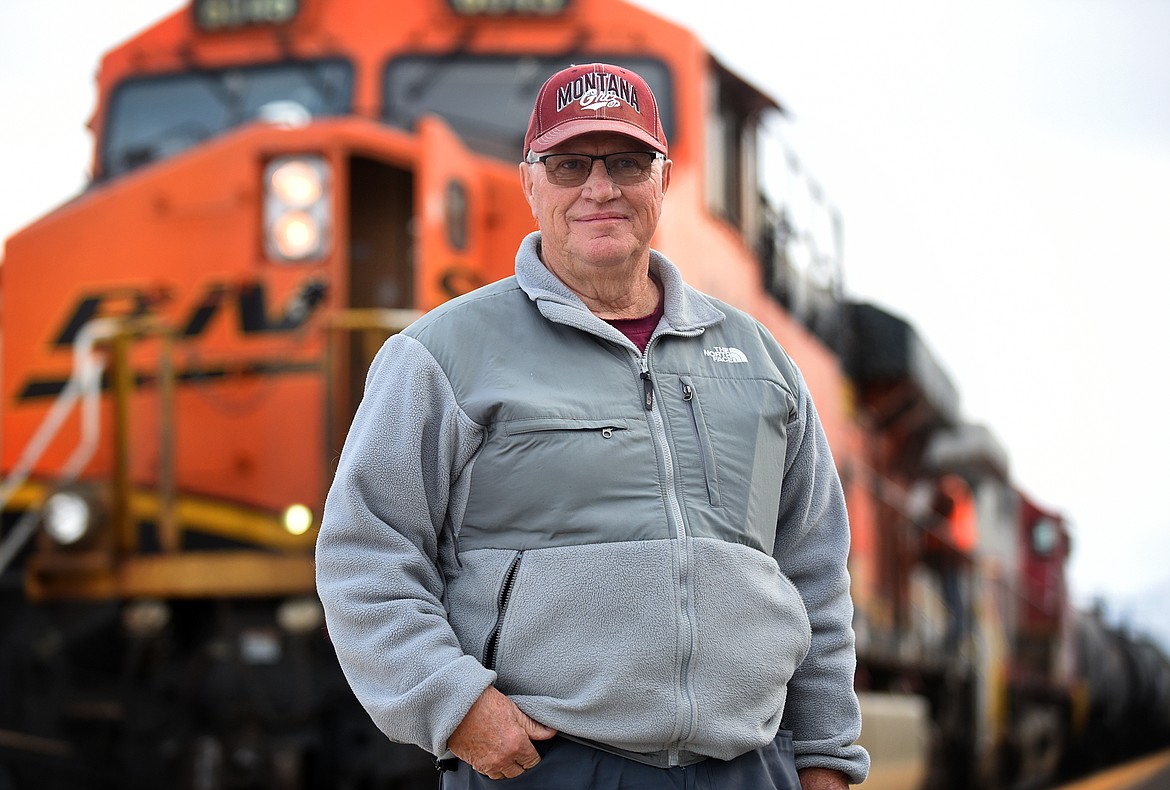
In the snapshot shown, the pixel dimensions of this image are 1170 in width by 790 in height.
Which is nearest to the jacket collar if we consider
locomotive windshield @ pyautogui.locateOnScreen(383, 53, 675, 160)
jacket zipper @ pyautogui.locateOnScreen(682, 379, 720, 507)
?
jacket zipper @ pyautogui.locateOnScreen(682, 379, 720, 507)

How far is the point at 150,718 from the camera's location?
17.4 ft

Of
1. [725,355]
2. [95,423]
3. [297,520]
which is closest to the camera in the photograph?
[725,355]

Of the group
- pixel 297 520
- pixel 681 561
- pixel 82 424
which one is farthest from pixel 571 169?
pixel 82 424

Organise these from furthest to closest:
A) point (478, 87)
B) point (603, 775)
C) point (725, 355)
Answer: point (478, 87) < point (725, 355) < point (603, 775)

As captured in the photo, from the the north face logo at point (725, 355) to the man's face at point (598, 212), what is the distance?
18 centimetres

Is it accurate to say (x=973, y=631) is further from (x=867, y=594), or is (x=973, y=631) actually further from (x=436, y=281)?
(x=436, y=281)

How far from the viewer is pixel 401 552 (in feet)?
6.35

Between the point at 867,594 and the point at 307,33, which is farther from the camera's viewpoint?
the point at 867,594

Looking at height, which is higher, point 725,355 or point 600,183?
point 600,183

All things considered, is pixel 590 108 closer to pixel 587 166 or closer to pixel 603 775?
pixel 587 166

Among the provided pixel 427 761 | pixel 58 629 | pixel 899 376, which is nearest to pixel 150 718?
pixel 58 629

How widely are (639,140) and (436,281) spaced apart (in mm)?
3641

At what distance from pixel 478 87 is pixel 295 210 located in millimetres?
1154

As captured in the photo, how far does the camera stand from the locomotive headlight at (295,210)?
5.86 metres
